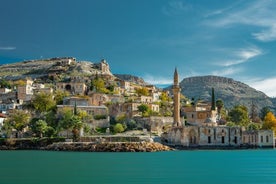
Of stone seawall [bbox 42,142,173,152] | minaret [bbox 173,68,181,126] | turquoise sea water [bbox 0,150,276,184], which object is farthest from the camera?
minaret [bbox 173,68,181,126]

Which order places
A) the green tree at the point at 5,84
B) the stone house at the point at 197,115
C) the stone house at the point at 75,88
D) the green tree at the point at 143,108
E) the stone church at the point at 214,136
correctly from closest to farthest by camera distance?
the stone church at the point at 214,136
the green tree at the point at 143,108
the stone house at the point at 197,115
the stone house at the point at 75,88
the green tree at the point at 5,84

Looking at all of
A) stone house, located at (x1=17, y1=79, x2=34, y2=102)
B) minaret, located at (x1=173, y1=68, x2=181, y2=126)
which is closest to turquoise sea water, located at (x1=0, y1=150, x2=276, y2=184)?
minaret, located at (x1=173, y1=68, x2=181, y2=126)

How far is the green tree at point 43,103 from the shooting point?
266ft

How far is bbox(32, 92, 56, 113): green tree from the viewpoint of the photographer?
81.2 meters

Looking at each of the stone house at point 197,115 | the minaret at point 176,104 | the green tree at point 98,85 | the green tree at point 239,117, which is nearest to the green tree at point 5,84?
the green tree at point 98,85

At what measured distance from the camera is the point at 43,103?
8175cm

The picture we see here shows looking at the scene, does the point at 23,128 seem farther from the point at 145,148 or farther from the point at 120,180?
the point at 120,180

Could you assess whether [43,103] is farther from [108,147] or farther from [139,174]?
[139,174]

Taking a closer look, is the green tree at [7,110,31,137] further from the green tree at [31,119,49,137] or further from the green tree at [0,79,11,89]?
the green tree at [0,79,11,89]

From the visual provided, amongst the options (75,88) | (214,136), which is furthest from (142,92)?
(214,136)

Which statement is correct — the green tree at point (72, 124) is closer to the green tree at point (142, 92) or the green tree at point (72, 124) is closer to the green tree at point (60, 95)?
the green tree at point (60, 95)

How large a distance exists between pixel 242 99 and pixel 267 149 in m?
128

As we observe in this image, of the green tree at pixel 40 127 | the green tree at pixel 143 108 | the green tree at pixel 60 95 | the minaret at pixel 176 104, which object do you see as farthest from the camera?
the green tree at pixel 60 95

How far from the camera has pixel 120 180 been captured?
100ft
